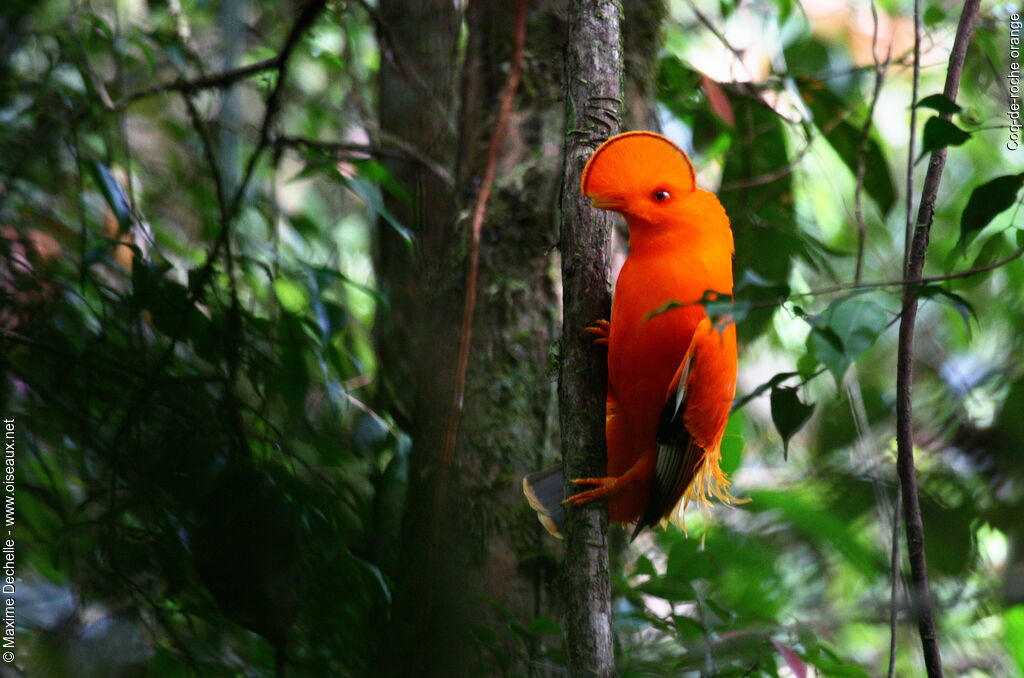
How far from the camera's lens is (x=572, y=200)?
1573 millimetres

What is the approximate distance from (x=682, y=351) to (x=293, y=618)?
0.93 m

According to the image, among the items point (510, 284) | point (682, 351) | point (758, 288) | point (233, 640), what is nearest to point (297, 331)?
point (510, 284)

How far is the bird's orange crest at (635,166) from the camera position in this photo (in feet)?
5.07

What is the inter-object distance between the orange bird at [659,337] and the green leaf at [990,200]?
47 cm

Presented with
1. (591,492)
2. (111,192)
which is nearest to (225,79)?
(111,192)

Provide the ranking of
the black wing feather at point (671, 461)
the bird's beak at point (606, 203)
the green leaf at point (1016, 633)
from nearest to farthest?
the bird's beak at point (606, 203)
the black wing feather at point (671, 461)
the green leaf at point (1016, 633)

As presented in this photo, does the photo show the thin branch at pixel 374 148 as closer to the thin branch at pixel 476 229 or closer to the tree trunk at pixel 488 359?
the tree trunk at pixel 488 359

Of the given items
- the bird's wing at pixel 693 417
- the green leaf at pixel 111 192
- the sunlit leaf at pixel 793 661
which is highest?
the green leaf at pixel 111 192

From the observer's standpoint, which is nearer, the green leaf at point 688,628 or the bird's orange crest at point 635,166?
the bird's orange crest at point 635,166

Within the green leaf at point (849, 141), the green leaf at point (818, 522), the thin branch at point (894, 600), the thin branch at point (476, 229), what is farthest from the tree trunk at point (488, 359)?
the green leaf at point (849, 141)

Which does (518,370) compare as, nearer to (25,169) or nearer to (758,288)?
(758,288)

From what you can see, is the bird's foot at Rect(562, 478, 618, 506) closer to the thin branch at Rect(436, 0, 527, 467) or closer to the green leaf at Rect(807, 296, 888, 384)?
the thin branch at Rect(436, 0, 527, 467)

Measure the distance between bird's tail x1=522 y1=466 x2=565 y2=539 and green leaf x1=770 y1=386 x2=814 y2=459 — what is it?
0.48 metres

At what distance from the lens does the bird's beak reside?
61.6 inches
